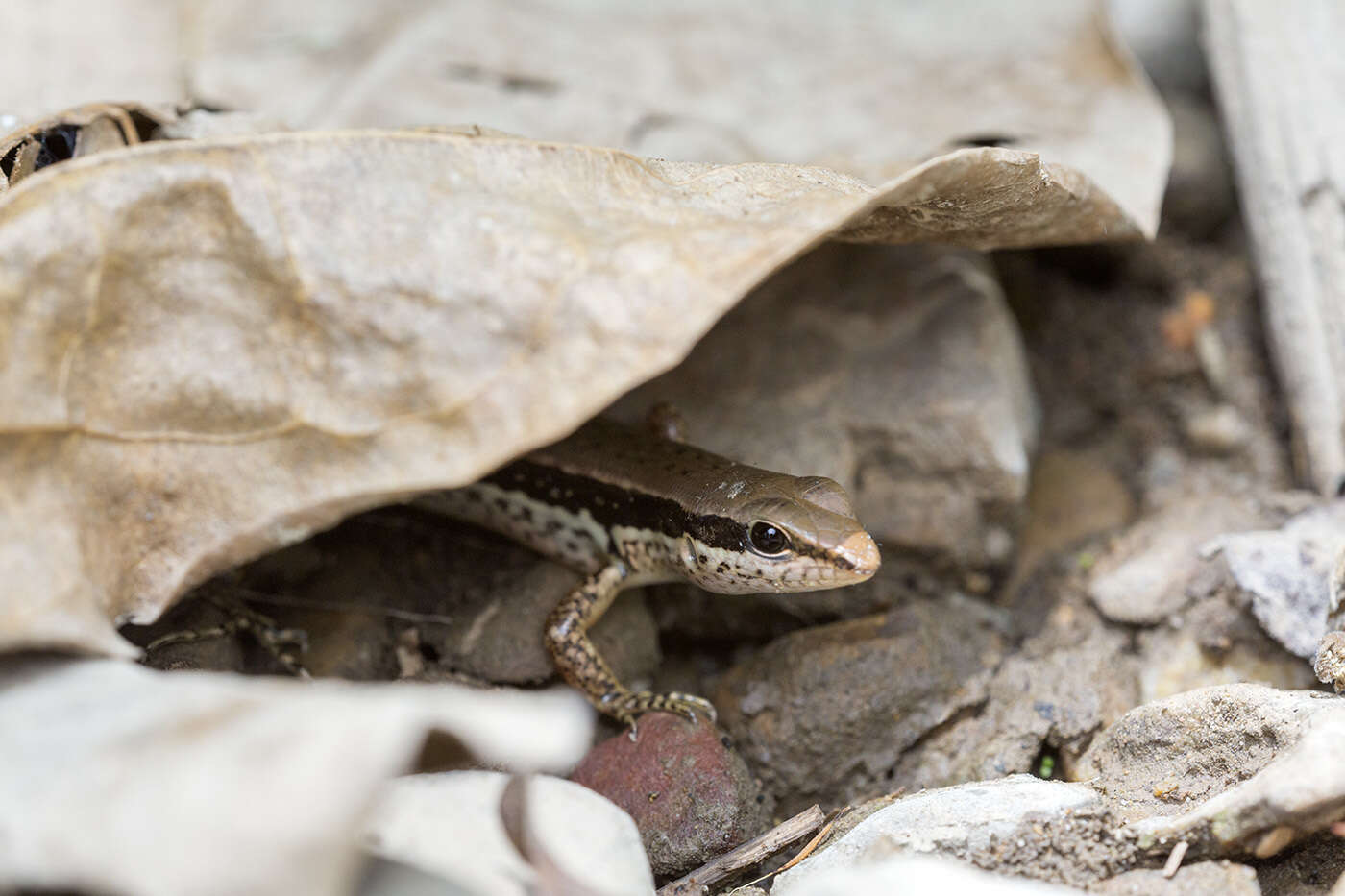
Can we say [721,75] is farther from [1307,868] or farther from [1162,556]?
[1307,868]

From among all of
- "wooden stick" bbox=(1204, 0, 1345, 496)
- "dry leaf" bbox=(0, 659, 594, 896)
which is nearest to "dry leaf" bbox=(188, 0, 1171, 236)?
"wooden stick" bbox=(1204, 0, 1345, 496)

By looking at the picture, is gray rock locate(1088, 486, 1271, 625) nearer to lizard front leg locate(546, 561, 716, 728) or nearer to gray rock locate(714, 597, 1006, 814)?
gray rock locate(714, 597, 1006, 814)

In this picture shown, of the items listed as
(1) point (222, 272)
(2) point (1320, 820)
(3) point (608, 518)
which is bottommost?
(3) point (608, 518)

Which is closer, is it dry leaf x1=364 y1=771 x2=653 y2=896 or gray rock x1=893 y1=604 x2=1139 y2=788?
dry leaf x1=364 y1=771 x2=653 y2=896

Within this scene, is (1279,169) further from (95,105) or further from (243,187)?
(95,105)

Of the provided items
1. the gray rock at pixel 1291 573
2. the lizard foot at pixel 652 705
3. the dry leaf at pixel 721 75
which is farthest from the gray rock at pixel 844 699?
the dry leaf at pixel 721 75

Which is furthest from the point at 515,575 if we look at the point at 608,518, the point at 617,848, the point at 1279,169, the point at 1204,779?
the point at 1279,169

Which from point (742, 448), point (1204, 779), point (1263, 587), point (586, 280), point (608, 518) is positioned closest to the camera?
point (586, 280)
